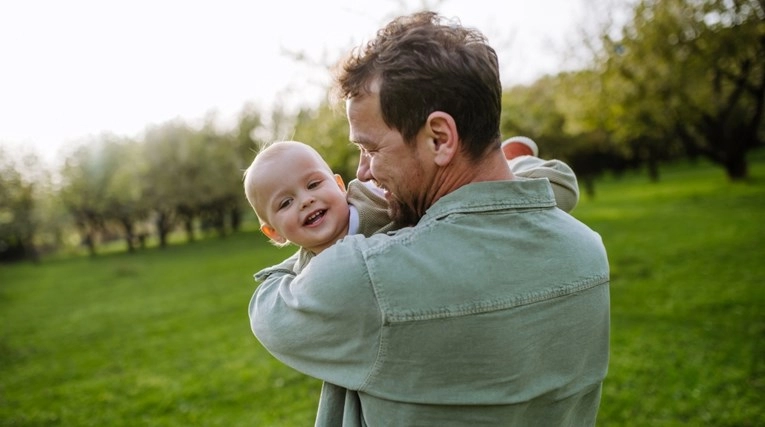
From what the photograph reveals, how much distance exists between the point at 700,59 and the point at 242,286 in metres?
14.7

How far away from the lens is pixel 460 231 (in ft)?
4.56

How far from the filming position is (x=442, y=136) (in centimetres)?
147

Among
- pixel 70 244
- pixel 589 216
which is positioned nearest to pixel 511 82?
pixel 589 216

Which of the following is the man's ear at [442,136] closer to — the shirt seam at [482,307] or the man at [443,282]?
the man at [443,282]

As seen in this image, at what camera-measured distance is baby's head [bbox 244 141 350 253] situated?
186cm

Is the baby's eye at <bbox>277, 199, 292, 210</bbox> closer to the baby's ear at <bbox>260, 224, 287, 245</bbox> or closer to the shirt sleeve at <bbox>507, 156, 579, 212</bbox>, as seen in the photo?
the baby's ear at <bbox>260, 224, 287, 245</bbox>

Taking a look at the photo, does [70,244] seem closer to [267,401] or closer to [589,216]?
[589,216]

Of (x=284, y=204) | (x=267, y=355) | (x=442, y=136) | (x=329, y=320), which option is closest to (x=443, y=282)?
(x=329, y=320)

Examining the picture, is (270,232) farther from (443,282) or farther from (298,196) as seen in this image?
(443,282)

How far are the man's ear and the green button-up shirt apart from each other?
0.34ft

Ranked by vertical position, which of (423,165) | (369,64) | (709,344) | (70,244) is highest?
(369,64)

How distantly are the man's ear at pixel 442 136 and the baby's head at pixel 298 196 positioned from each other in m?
0.51

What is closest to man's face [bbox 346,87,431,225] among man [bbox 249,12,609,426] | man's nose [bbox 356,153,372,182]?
man [bbox 249,12,609,426]

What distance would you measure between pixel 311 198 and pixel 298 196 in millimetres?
69
